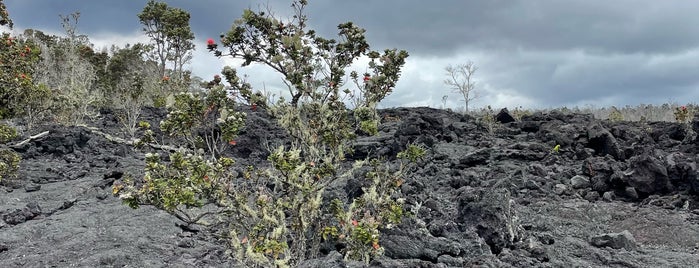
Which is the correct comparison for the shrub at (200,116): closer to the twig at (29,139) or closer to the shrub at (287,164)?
the shrub at (287,164)

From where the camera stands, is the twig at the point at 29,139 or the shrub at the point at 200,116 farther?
the twig at the point at 29,139

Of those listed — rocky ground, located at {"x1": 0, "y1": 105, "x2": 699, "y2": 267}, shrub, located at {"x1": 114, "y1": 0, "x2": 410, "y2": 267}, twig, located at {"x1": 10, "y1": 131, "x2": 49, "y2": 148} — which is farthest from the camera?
twig, located at {"x1": 10, "y1": 131, "x2": 49, "y2": 148}

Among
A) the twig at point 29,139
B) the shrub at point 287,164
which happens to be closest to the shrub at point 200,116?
the shrub at point 287,164

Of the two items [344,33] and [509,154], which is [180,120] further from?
[509,154]

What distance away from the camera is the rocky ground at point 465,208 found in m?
6.25

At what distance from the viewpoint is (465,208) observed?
6867 mm

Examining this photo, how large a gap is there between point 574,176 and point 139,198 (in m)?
9.49

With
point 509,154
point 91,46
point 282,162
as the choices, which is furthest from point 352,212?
point 91,46

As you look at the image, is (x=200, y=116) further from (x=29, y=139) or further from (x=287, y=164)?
(x=29, y=139)

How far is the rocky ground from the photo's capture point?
6.25m

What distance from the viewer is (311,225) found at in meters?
5.41

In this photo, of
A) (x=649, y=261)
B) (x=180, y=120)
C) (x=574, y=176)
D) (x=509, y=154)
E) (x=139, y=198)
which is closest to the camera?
(x=139, y=198)

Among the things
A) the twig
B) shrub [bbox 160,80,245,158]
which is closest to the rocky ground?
the twig

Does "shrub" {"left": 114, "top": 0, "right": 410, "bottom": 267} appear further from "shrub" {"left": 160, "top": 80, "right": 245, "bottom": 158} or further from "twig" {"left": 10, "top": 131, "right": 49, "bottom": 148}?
"twig" {"left": 10, "top": 131, "right": 49, "bottom": 148}
